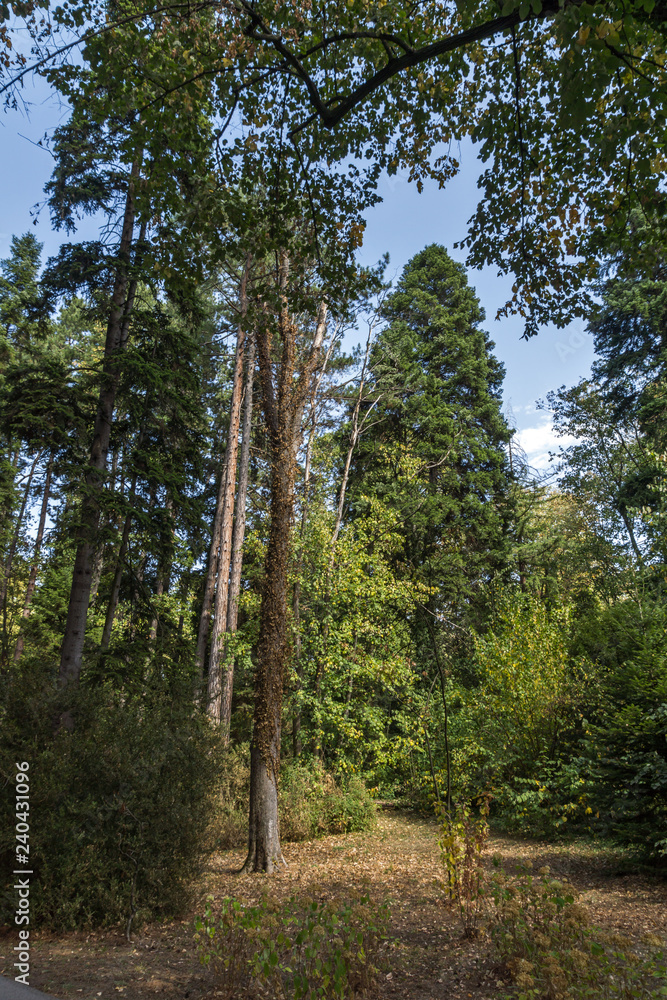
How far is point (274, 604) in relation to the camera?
837 centimetres

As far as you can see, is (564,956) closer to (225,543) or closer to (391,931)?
(391,931)

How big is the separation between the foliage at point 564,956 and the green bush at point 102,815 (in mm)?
2899

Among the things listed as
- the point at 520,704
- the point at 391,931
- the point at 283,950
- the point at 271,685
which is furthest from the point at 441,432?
the point at 283,950

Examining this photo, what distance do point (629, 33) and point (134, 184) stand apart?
11.8ft

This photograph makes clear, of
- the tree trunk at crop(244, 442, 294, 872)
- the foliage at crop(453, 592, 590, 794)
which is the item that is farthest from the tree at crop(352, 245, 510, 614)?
the tree trunk at crop(244, 442, 294, 872)

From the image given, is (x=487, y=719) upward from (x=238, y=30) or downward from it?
downward

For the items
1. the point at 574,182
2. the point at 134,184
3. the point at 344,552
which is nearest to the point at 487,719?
the point at 344,552

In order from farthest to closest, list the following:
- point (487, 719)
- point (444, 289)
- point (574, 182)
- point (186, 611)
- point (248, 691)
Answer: point (444, 289), point (186, 611), point (248, 691), point (487, 719), point (574, 182)

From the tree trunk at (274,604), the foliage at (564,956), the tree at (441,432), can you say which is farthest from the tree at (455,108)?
the tree at (441,432)

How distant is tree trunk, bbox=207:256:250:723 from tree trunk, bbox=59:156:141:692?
2.94 m

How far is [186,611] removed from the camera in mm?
16922

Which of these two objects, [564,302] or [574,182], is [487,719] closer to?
[564,302]

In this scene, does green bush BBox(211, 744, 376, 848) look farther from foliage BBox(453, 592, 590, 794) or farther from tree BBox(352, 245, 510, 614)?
tree BBox(352, 245, 510, 614)

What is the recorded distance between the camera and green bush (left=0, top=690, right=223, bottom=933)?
4684 mm
